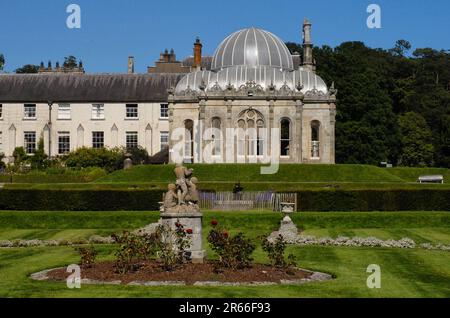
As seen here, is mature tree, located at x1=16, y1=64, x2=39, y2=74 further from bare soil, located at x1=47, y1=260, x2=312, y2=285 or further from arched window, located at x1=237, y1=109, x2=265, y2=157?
bare soil, located at x1=47, y1=260, x2=312, y2=285

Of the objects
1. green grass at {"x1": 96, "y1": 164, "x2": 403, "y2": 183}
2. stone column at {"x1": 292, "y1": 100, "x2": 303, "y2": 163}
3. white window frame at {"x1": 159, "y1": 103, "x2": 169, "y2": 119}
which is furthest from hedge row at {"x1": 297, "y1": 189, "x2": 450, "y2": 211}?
white window frame at {"x1": 159, "y1": 103, "x2": 169, "y2": 119}

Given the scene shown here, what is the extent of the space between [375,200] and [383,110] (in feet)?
113

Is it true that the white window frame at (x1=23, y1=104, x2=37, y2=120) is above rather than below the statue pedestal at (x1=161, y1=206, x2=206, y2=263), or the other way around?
above

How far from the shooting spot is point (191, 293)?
16.8 meters

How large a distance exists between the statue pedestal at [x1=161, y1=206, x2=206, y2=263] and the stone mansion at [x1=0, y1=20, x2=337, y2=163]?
114 ft

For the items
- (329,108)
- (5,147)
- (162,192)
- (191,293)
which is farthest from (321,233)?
(5,147)

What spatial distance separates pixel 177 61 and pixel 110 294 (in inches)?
2772

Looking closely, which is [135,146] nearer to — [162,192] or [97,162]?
[97,162]

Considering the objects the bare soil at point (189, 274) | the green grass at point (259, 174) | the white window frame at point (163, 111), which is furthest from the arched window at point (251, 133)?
the bare soil at point (189, 274)

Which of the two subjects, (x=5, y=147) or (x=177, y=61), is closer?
(x=5, y=147)

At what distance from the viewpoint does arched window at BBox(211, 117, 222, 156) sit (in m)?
56.5

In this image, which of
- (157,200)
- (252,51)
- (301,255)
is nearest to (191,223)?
(301,255)

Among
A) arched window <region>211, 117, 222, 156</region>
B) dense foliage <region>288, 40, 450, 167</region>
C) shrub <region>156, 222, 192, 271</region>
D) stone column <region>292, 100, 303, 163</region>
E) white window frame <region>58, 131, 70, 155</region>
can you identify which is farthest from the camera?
white window frame <region>58, 131, 70, 155</region>

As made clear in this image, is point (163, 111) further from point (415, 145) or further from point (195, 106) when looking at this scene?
point (415, 145)
